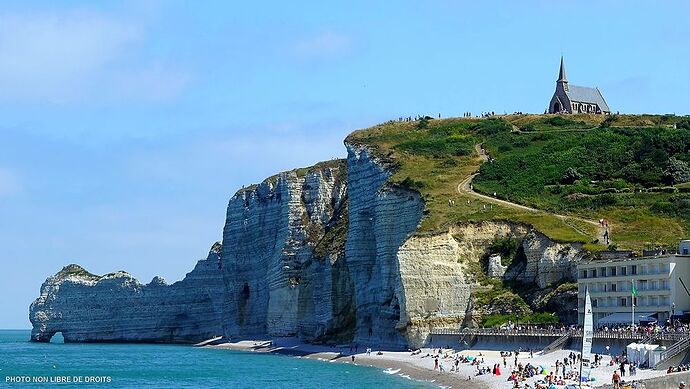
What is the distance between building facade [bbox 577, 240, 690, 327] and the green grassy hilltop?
6.47 metres

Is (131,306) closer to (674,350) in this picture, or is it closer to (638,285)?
(638,285)

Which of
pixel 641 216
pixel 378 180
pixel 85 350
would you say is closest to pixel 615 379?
pixel 641 216

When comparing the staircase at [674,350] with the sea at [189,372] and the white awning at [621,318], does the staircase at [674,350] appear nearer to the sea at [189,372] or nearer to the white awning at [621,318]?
the white awning at [621,318]

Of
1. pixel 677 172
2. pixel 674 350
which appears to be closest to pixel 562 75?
pixel 677 172

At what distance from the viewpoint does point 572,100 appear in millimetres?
152750

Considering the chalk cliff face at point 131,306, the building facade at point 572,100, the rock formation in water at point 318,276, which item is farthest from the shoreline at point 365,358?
the building facade at point 572,100

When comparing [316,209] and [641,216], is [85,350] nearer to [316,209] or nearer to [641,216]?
[316,209]

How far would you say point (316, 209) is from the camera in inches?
5256

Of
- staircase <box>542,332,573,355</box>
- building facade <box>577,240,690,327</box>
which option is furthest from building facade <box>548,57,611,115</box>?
staircase <box>542,332,573,355</box>

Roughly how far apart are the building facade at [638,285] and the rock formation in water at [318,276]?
16.8ft

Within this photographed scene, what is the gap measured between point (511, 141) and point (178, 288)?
56546 mm

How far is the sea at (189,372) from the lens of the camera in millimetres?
73938

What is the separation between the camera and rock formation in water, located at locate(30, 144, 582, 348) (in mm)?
86812

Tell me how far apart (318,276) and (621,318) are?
51570 millimetres
